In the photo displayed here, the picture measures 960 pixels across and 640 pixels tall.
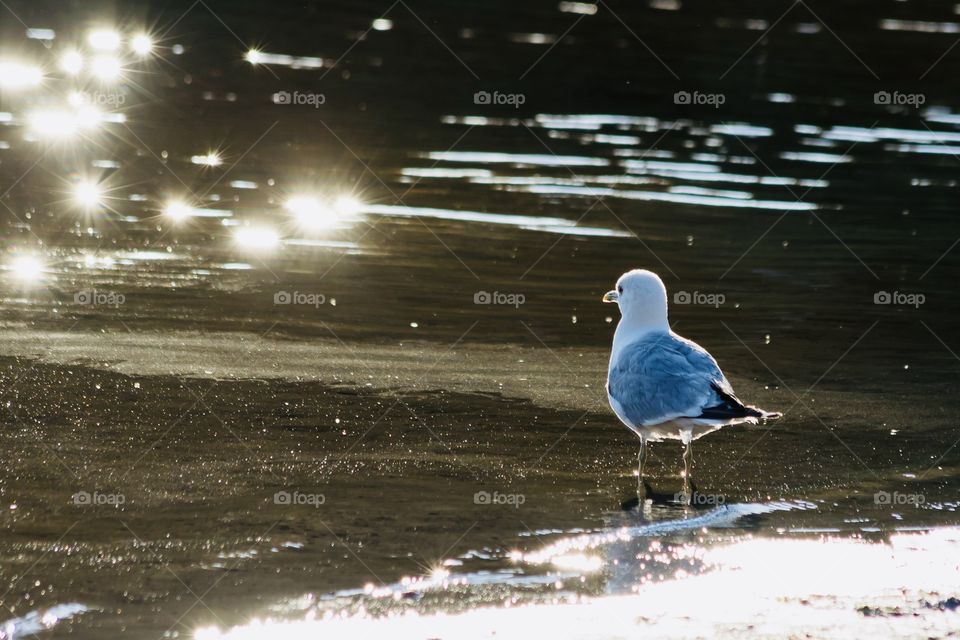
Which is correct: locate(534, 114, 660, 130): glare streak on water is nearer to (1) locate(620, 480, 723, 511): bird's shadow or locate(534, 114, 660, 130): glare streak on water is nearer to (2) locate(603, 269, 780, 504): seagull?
(2) locate(603, 269, 780, 504): seagull

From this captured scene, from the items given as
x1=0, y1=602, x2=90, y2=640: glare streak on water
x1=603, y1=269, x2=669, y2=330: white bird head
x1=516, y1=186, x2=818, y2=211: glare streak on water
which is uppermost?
x1=516, y1=186, x2=818, y2=211: glare streak on water

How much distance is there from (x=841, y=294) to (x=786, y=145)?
6.69 metres

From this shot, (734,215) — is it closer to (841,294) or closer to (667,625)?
(841,294)

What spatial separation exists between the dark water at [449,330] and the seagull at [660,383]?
354 mm

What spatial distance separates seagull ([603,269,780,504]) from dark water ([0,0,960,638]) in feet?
1.16

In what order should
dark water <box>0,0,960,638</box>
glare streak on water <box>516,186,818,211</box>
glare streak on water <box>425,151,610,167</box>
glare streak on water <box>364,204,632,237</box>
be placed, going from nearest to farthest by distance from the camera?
1. dark water <box>0,0,960,638</box>
2. glare streak on water <box>364,204,632,237</box>
3. glare streak on water <box>516,186,818,211</box>
4. glare streak on water <box>425,151,610,167</box>

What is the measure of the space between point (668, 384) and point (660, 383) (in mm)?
70

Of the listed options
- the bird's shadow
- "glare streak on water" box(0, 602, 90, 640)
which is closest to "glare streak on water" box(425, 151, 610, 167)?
the bird's shadow

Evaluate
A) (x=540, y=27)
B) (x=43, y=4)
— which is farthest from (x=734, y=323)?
(x=43, y=4)

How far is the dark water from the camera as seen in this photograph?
685 centimetres

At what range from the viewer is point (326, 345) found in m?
11.4

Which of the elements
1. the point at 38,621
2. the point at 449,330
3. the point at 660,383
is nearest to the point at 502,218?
the point at 449,330

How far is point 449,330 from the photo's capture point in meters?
12.0

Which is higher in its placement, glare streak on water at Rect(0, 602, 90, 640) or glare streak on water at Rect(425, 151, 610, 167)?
glare streak on water at Rect(425, 151, 610, 167)
